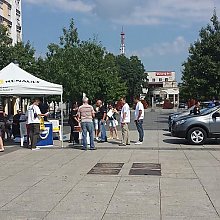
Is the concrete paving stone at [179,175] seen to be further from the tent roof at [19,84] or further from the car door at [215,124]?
the tent roof at [19,84]

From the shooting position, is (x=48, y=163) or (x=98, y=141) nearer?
(x=48, y=163)

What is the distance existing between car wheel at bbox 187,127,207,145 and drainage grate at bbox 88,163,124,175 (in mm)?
5296

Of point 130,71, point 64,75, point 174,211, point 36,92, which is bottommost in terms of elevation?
point 174,211

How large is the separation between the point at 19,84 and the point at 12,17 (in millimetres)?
46900

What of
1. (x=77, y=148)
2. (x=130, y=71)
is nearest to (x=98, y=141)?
(x=77, y=148)

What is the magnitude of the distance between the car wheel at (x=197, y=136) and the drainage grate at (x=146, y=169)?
16.4 feet

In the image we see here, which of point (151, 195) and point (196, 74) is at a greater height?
point (196, 74)

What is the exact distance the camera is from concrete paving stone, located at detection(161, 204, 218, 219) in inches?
245

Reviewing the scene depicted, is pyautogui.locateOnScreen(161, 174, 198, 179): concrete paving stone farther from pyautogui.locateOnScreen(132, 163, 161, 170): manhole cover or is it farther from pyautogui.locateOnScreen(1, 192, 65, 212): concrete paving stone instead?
pyautogui.locateOnScreen(1, 192, 65, 212): concrete paving stone

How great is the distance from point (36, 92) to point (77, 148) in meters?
2.49

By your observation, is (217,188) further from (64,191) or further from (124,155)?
(124,155)

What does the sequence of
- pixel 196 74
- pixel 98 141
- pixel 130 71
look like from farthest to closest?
pixel 130 71 < pixel 196 74 < pixel 98 141

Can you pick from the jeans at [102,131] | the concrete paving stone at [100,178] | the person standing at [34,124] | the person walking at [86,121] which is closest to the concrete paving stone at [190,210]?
the concrete paving stone at [100,178]

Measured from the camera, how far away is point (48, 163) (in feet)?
37.1
